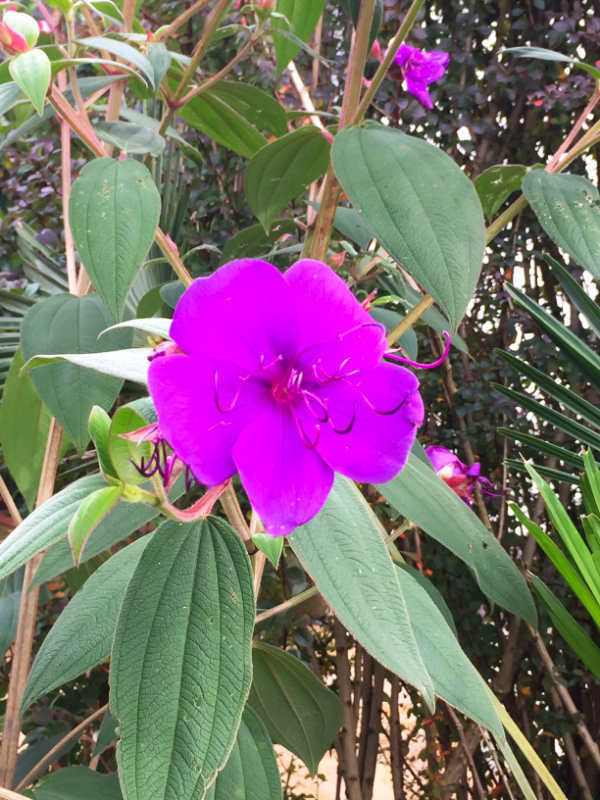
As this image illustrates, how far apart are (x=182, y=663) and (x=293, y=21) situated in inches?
26.2

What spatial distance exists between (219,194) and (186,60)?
0.80 metres

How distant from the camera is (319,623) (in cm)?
147

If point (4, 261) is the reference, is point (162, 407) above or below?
above

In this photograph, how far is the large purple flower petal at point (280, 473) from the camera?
14.1 inches

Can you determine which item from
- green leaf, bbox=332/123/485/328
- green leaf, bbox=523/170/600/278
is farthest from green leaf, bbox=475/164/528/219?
green leaf, bbox=332/123/485/328

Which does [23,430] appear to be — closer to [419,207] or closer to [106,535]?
[106,535]

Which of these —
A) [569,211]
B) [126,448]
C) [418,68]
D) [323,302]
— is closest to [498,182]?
[569,211]

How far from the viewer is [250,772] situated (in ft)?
1.79

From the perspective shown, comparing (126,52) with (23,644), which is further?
(23,644)

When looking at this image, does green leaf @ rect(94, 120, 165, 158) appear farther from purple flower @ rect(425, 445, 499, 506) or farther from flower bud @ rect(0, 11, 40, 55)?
purple flower @ rect(425, 445, 499, 506)

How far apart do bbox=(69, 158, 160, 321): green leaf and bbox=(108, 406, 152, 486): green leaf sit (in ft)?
0.57

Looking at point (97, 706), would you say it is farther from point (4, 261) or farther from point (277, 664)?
point (4, 261)

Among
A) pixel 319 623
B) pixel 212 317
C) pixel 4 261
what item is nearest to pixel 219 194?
pixel 4 261

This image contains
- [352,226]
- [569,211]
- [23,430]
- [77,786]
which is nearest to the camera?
[569,211]
